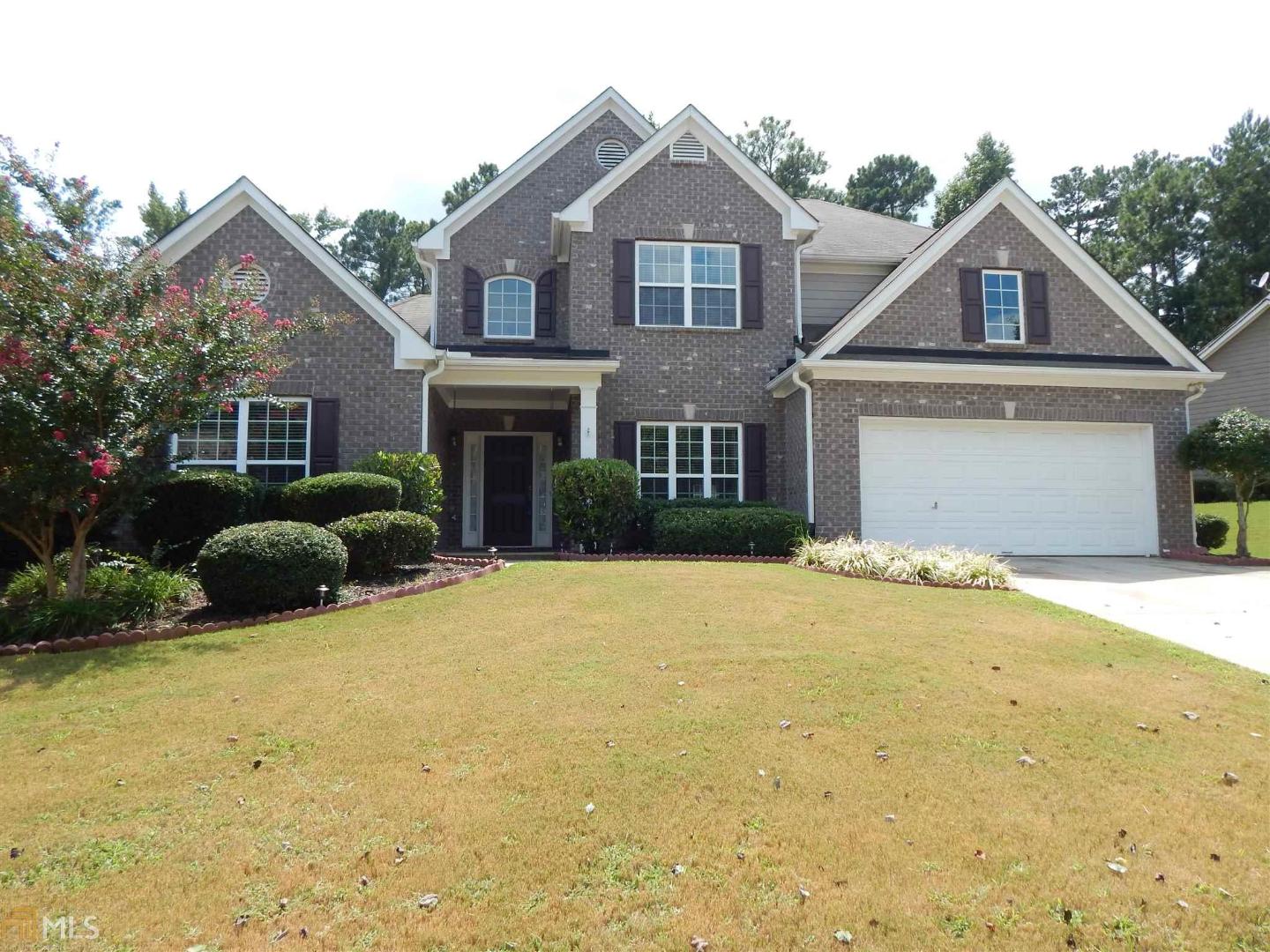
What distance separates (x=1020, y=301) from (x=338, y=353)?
40.9 ft

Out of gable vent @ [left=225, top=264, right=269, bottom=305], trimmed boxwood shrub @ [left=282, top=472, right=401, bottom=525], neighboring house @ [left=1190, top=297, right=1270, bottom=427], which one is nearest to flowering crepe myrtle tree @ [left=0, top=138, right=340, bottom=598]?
trimmed boxwood shrub @ [left=282, top=472, right=401, bottom=525]

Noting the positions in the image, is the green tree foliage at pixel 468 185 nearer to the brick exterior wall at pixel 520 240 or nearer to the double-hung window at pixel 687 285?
the brick exterior wall at pixel 520 240

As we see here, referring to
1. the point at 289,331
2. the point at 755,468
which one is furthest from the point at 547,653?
the point at 755,468

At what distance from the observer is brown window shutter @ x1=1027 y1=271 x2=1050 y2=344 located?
579 inches

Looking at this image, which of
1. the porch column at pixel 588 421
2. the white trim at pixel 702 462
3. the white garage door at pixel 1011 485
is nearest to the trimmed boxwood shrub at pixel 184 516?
the porch column at pixel 588 421

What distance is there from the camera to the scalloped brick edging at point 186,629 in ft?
22.9

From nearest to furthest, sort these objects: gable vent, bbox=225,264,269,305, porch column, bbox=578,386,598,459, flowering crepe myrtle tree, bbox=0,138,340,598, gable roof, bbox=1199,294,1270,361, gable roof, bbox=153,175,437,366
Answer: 1. flowering crepe myrtle tree, bbox=0,138,340,598
2. gable vent, bbox=225,264,269,305
3. gable roof, bbox=153,175,437,366
4. porch column, bbox=578,386,598,459
5. gable roof, bbox=1199,294,1270,361

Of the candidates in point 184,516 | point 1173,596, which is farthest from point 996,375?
point 184,516

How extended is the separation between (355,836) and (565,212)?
43.3ft

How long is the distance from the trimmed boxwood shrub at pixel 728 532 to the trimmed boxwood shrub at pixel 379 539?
13.0 feet

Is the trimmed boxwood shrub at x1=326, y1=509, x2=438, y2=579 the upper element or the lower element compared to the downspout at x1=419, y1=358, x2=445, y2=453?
lower

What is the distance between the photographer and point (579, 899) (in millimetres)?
3133

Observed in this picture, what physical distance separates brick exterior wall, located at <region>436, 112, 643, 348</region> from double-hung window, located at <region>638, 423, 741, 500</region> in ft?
9.98

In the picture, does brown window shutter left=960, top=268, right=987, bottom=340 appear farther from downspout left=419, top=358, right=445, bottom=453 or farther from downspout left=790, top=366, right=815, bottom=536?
downspout left=419, top=358, right=445, bottom=453
